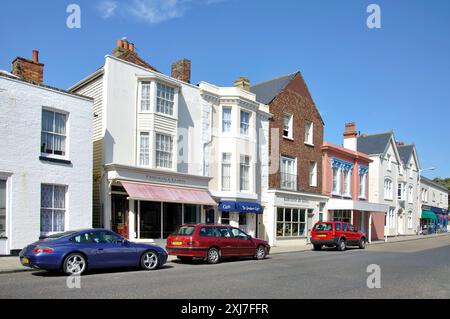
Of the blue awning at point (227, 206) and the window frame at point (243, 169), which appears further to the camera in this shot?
the window frame at point (243, 169)

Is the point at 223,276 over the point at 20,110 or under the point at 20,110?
under

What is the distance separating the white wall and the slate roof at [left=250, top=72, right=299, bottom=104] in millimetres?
14031

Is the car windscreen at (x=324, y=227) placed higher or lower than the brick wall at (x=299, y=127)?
lower

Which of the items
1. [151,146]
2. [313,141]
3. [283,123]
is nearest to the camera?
[151,146]

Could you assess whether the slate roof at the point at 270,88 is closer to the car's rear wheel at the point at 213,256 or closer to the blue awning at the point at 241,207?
the blue awning at the point at 241,207

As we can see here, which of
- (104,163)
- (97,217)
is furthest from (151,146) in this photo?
(97,217)

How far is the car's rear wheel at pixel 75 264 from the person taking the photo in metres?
12.5

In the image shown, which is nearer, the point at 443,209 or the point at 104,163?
the point at 104,163

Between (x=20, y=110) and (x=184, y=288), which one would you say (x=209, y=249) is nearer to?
(x=184, y=288)

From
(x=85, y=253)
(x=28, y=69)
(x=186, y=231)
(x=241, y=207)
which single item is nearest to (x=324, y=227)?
(x=241, y=207)

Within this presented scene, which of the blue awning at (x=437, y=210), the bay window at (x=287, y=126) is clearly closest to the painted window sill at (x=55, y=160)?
the bay window at (x=287, y=126)

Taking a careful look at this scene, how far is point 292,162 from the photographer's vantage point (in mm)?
31328
